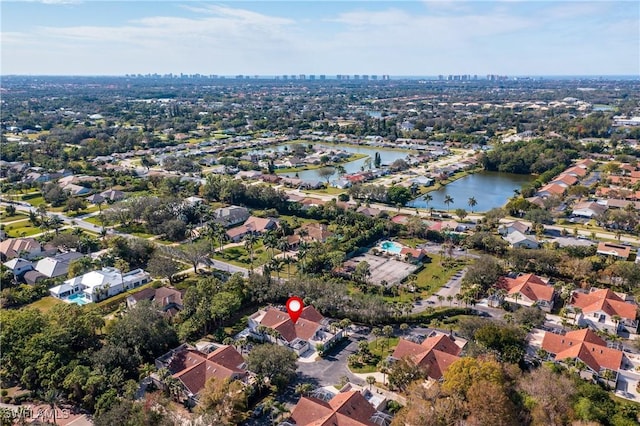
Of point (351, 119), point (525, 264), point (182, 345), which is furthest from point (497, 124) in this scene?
point (182, 345)

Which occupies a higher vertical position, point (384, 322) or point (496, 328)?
point (496, 328)

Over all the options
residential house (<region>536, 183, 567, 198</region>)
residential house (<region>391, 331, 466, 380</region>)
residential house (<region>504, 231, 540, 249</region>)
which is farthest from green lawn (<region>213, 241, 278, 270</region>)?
residential house (<region>536, 183, 567, 198</region>)

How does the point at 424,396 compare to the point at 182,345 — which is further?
the point at 182,345

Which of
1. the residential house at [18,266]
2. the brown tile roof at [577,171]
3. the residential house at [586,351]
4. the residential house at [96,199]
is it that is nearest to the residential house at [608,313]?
the residential house at [586,351]

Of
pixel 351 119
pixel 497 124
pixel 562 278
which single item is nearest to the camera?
pixel 562 278

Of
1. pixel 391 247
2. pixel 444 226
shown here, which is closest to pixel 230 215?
pixel 391 247

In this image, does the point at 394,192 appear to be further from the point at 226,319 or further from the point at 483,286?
the point at 226,319

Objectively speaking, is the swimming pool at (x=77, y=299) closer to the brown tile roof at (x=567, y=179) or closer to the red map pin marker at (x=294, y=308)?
the red map pin marker at (x=294, y=308)
